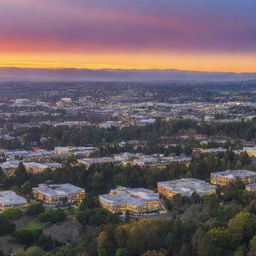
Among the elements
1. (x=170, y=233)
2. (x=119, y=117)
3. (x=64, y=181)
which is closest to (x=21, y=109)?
(x=119, y=117)

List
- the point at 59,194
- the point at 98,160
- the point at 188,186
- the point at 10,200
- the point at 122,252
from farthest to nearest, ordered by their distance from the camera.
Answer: the point at 98,160 → the point at 188,186 → the point at 59,194 → the point at 10,200 → the point at 122,252

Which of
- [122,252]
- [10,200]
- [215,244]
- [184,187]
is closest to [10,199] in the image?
[10,200]

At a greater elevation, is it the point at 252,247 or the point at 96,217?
the point at 252,247

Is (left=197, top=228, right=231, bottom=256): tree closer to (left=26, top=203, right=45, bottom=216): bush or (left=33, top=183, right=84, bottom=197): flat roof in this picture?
(left=26, top=203, right=45, bottom=216): bush

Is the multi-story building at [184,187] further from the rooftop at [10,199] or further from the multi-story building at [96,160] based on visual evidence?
the rooftop at [10,199]

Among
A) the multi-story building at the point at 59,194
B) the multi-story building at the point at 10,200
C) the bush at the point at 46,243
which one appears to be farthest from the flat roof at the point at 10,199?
the bush at the point at 46,243

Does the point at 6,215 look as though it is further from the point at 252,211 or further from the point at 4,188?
the point at 252,211

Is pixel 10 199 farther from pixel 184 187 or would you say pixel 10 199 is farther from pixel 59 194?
pixel 184 187
